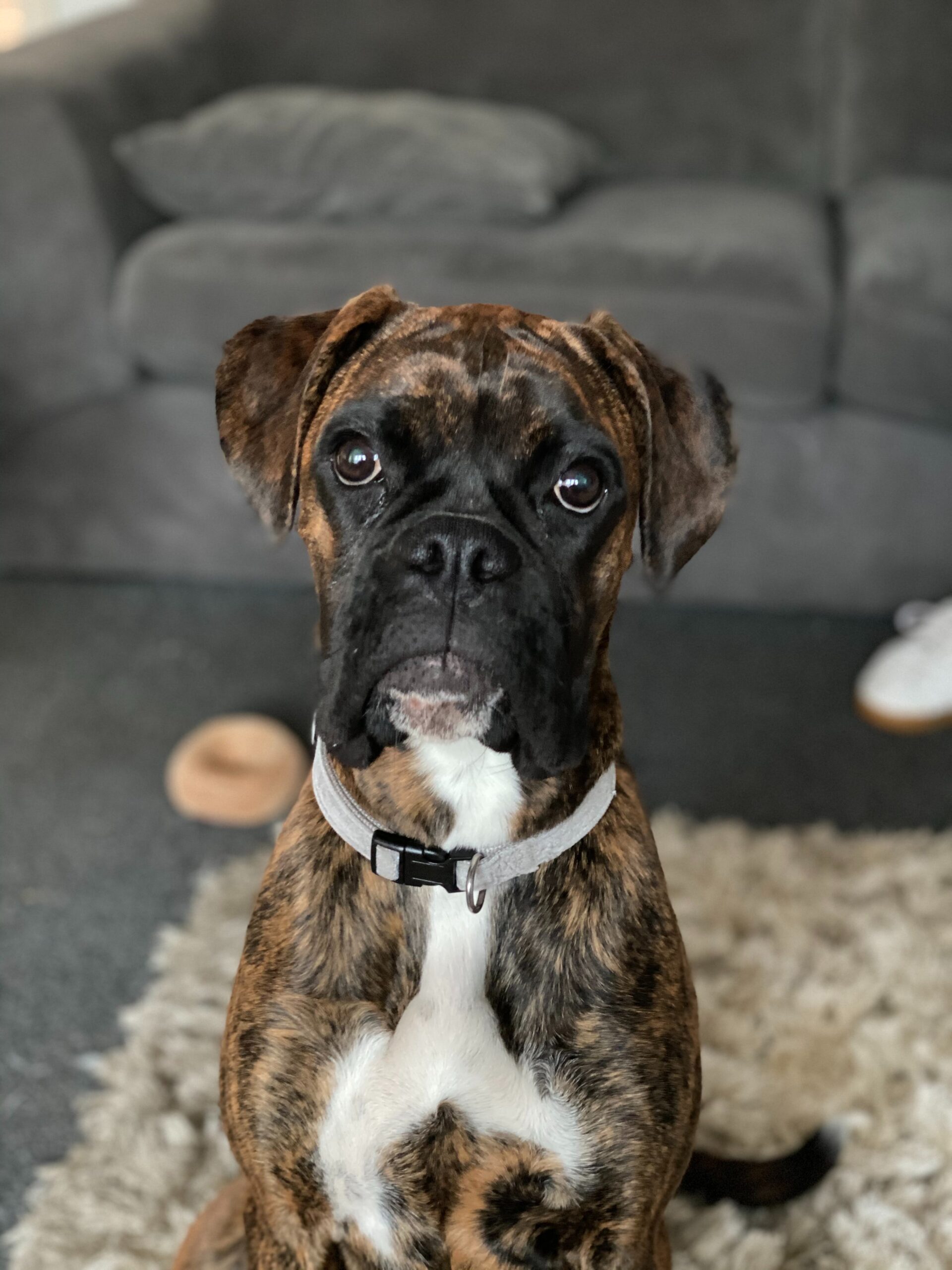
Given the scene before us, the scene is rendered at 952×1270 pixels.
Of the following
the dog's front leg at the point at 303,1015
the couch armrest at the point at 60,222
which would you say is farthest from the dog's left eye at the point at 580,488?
the couch armrest at the point at 60,222

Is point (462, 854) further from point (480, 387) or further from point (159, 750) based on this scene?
point (159, 750)

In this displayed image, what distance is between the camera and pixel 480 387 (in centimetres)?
117

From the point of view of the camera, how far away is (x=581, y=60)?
3502 mm

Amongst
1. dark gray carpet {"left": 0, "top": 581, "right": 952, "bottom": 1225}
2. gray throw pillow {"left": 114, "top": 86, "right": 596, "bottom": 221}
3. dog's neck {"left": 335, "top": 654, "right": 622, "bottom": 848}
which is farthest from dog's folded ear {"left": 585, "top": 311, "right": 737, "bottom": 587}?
gray throw pillow {"left": 114, "top": 86, "right": 596, "bottom": 221}

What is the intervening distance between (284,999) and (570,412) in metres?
0.61

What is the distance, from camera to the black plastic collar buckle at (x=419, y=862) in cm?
120

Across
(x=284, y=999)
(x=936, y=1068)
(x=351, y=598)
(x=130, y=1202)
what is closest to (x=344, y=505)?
(x=351, y=598)

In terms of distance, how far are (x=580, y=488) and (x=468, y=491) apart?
0.11 meters

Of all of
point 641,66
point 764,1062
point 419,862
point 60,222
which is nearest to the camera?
point 419,862

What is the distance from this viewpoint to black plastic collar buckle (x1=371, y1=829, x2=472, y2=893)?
1.20 metres

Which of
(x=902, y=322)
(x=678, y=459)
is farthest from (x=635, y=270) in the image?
(x=678, y=459)

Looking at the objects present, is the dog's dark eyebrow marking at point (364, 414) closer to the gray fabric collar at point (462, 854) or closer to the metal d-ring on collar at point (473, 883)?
the gray fabric collar at point (462, 854)

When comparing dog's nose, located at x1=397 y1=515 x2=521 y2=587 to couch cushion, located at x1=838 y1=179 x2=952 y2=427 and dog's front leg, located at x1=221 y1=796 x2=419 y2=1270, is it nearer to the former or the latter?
dog's front leg, located at x1=221 y1=796 x2=419 y2=1270

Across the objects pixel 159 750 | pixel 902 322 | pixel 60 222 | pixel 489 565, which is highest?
pixel 489 565
